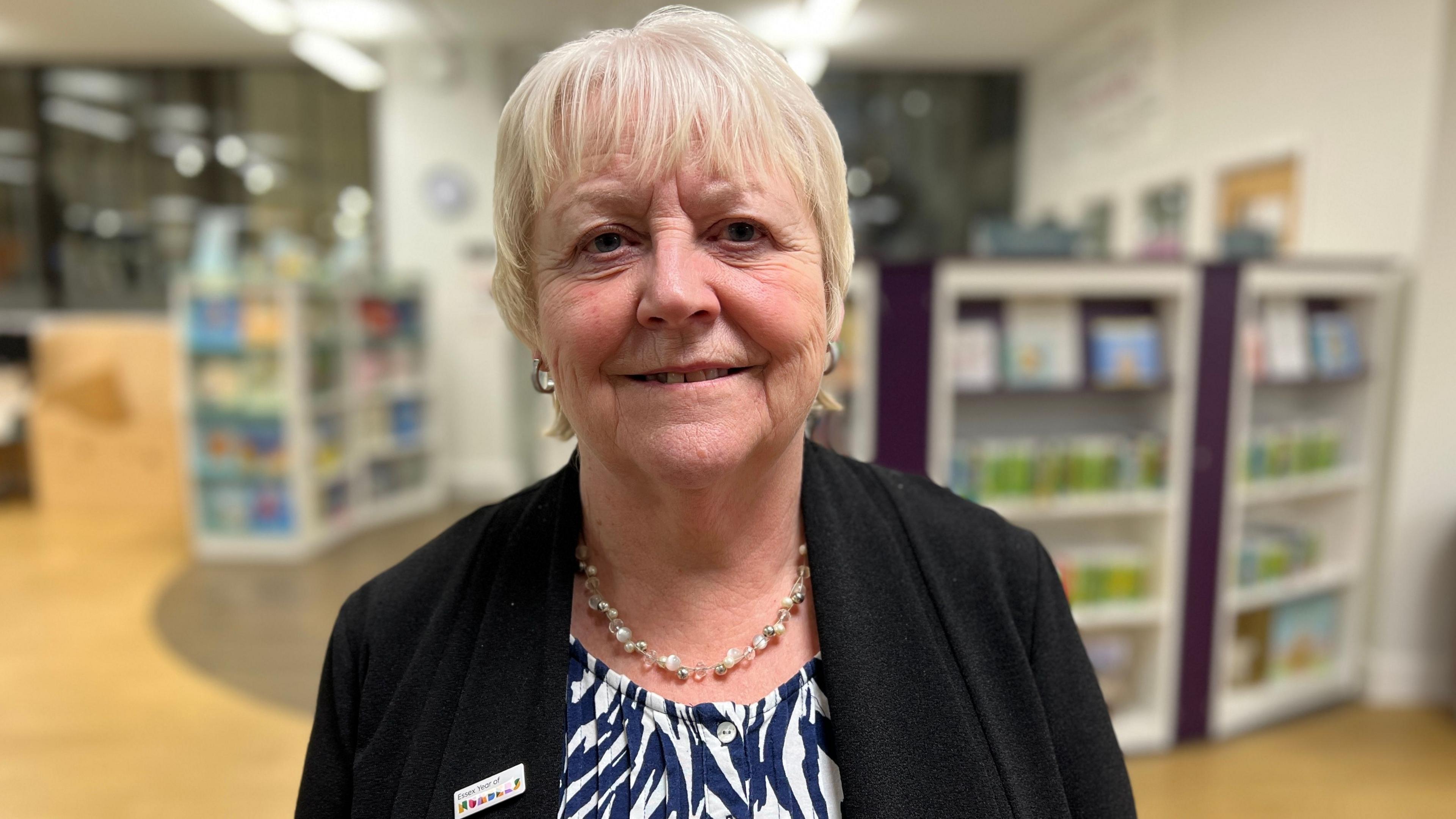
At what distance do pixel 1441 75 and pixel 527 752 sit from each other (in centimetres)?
421

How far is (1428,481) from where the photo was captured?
352cm

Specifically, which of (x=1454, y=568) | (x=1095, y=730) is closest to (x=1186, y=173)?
(x=1454, y=568)

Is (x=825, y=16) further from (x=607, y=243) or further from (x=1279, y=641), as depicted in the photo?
(x=607, y=243)

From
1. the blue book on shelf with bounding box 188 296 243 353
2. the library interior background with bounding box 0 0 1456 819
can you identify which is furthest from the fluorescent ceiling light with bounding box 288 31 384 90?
the blue book on shelf with bounding box 188 296 243 353

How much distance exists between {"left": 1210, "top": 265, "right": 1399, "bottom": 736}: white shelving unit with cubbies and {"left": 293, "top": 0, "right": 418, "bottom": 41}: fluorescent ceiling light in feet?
19.1

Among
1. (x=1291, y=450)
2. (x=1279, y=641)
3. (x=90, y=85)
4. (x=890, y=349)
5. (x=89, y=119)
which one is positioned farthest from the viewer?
(x=89, y=119)

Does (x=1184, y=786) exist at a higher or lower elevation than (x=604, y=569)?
lower

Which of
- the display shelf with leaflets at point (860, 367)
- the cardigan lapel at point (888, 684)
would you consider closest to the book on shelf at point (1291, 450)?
the display shelf with leaflets at point (860, 367)

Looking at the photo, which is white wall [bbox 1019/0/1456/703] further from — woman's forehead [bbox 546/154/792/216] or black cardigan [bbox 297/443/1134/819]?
woman's forehead [bbox 546/154/792/216]

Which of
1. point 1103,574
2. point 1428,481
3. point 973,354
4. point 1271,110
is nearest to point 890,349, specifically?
point 973,354

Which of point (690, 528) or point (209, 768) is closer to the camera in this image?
point (690, 528)

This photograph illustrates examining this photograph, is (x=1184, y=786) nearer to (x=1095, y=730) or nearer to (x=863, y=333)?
(x=863, y=333)

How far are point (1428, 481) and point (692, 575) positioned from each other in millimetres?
3855

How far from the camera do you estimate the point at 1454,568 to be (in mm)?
3533
